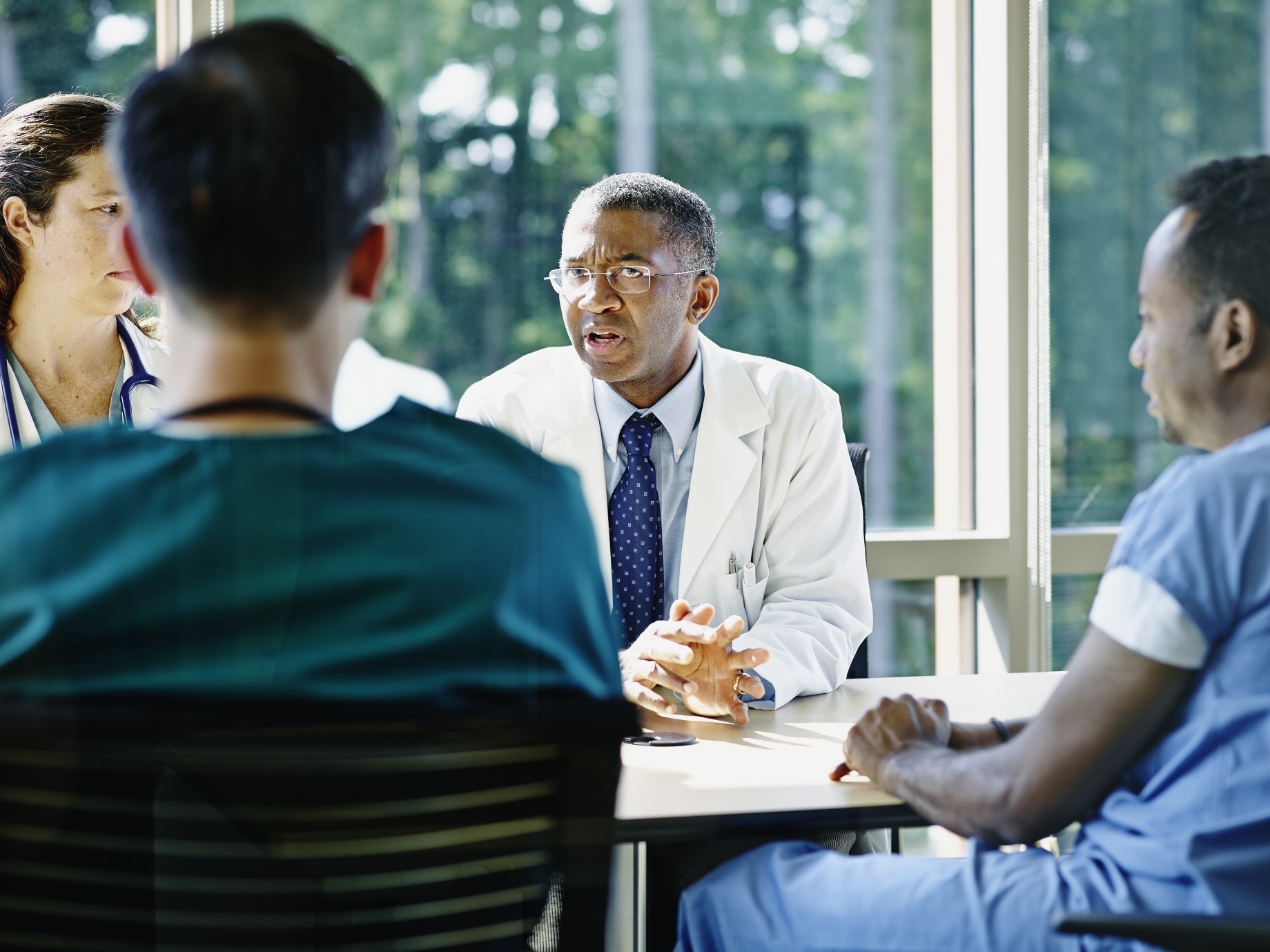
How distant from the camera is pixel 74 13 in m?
1.94

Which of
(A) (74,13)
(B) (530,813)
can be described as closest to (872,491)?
(A) (74,13)

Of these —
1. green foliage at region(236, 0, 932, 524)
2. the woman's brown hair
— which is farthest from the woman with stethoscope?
green foliage at region(236, 0, 932, 524)

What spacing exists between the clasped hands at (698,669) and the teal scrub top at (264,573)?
28.0 inches

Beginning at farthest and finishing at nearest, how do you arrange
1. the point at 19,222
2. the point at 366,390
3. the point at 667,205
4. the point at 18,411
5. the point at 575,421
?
the point at 667,205 < the point at 575,421 < the point at 19,222 < the point at 18,411 < the point at 366,390

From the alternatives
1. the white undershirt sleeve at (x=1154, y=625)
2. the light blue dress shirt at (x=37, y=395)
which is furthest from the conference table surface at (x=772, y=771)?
the light blue dress shirt at (x=37, y=395)

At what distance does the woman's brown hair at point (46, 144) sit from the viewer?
6.05 feet

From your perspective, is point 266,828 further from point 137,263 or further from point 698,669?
point 698,669

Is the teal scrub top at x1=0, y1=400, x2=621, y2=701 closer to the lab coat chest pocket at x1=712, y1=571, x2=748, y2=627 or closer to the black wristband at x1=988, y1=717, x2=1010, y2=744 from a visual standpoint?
the black wristband at x1=988, y1=717, x2=1010, y2=744

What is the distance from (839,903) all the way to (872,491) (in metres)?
1.64

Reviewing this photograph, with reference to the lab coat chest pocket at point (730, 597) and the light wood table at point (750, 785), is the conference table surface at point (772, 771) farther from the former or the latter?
the lab coat chest pocket at point (730, 597)

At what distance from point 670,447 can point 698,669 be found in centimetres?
66

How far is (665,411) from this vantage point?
214cm

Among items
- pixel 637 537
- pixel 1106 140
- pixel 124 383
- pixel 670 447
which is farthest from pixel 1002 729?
pixel 1106 140

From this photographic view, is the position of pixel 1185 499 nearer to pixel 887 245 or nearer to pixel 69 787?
pixel 69 787
